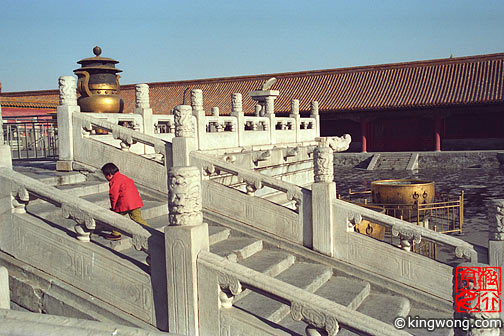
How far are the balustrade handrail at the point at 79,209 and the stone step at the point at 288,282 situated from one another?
45.5 inches

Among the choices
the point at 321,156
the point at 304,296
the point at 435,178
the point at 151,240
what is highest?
the point at 321,156

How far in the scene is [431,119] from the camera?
25875 mm

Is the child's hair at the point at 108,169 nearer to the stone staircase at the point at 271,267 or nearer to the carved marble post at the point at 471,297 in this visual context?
the stone staircase at the point at 271,267

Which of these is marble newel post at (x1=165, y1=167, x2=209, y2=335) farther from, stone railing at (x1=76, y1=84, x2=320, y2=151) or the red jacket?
stone railing at (x1=76, y1=84, x2=320, y2=151)

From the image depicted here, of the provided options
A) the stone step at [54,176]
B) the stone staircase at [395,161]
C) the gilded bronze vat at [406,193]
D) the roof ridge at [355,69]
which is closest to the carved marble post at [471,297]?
the stone step at [54,176]

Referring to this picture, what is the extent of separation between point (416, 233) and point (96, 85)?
20.4 feet

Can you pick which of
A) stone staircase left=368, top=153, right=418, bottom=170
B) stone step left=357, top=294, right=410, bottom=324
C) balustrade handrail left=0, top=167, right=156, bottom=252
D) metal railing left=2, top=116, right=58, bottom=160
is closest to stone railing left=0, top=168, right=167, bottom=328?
balustrade handrail left=0, top=167, right=156, bottom=252

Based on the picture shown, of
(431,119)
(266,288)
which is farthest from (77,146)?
(431,119)

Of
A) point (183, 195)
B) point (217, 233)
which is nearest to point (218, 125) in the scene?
point (217, 233)

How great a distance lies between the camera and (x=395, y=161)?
2398 cm

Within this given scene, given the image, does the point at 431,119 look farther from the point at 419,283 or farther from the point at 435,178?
the point at 419,283

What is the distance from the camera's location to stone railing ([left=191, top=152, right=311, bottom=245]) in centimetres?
611

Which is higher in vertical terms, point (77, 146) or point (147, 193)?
point (77, 146)

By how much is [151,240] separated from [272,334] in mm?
1208
